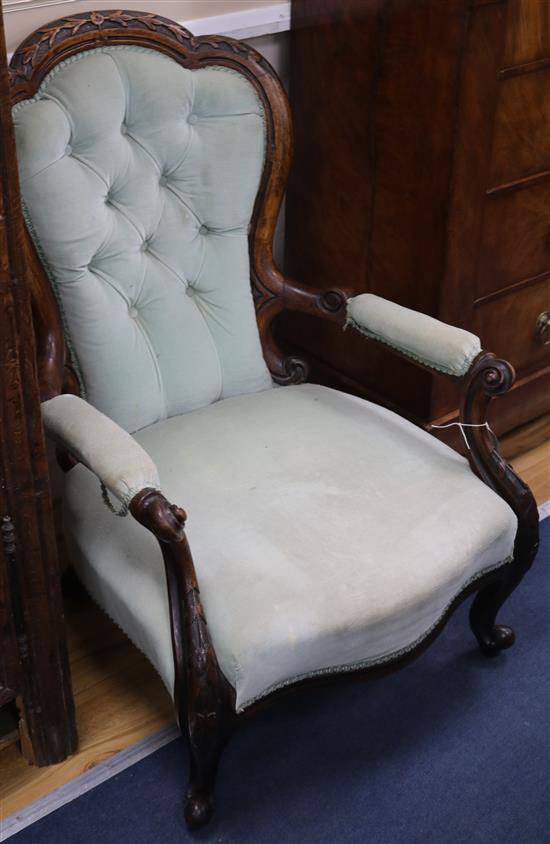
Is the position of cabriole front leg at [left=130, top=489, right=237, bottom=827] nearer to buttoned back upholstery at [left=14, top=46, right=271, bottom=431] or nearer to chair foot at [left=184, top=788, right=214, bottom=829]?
chair foot at [left=184, top=788, right=214, bottom=829]

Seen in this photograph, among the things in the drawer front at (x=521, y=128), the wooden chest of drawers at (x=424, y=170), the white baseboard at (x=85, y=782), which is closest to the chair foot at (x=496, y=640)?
the wooden chest of drawers at (x=424, y=170)

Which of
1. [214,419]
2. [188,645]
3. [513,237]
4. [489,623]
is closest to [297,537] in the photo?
[188,645]

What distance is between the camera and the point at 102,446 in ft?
4.21

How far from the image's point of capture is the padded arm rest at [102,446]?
124 cm

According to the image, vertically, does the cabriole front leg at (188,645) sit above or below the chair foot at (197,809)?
above

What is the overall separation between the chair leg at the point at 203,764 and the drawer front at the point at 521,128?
3.51ft

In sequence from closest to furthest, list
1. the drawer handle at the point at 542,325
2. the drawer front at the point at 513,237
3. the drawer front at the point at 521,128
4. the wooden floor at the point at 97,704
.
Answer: the wooden floor at the point at 97,704, the drawer front at the point at 521,128, the drawer front at the point at 513,237, the drawer handle at the point at 542,325

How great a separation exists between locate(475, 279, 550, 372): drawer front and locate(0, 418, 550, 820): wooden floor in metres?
0.90

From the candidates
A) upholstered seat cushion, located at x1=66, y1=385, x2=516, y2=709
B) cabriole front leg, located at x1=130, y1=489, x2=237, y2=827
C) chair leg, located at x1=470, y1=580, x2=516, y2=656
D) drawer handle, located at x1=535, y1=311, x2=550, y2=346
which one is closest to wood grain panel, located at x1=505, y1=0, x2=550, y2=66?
drawer handle, located at x1=535, y1=311, x2=550, y2=346

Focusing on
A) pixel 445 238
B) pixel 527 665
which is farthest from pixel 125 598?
pixel 445 238

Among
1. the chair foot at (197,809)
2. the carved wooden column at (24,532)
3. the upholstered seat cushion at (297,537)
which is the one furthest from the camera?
the chair foot at (197,809)

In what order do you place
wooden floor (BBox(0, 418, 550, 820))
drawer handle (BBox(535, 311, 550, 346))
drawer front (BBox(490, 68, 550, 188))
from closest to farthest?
1. wooden floor (BBox(0, 418, 550, 820))
2. drawer front (BBox(490, 68, 550, 188))
3. drawer handle (BBox(535, 311, 550, 346))

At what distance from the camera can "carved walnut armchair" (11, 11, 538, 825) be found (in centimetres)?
128

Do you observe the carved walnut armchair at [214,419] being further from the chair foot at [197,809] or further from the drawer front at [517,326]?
the drawer front at [517,326]
